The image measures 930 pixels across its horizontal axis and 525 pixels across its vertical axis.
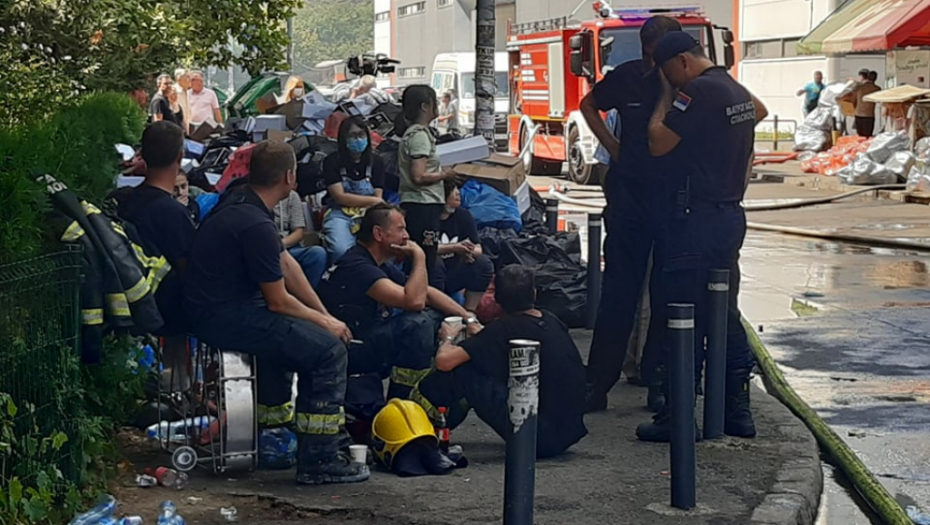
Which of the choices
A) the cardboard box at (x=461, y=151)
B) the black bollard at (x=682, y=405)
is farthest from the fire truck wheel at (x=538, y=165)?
the black bollard at (x=682, y=405)

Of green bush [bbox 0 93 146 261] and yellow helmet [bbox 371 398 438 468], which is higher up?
green bush [bbox 0 93 146 261]

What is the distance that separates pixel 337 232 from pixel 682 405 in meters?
3.99

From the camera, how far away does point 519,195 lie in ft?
40.8

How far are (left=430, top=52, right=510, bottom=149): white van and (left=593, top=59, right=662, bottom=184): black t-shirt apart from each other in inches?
1111

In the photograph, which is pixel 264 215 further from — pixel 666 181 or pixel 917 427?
pixel 917 427

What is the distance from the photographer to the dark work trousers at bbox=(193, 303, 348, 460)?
6543 mm

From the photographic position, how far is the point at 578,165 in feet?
89.4

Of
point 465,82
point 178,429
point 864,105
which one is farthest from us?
point 465,82

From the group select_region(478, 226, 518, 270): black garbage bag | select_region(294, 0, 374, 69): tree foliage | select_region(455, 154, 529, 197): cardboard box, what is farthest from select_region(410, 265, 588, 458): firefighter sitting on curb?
select_region(294, 0, 374, 69): tree foliage

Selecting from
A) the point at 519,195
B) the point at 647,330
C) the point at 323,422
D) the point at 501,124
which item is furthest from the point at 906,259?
the point at 501,124

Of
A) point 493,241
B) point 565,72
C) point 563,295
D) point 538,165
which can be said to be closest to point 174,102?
point 493,241

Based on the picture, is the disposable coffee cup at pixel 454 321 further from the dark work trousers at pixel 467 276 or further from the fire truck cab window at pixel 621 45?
the fire truck cab window at pixel 621 45

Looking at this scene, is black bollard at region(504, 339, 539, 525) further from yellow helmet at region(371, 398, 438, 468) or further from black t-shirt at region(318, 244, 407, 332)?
Answer: black t-shirt at region(318, 244, 407, 332)

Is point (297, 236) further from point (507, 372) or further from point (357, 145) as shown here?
point (507, 372)
